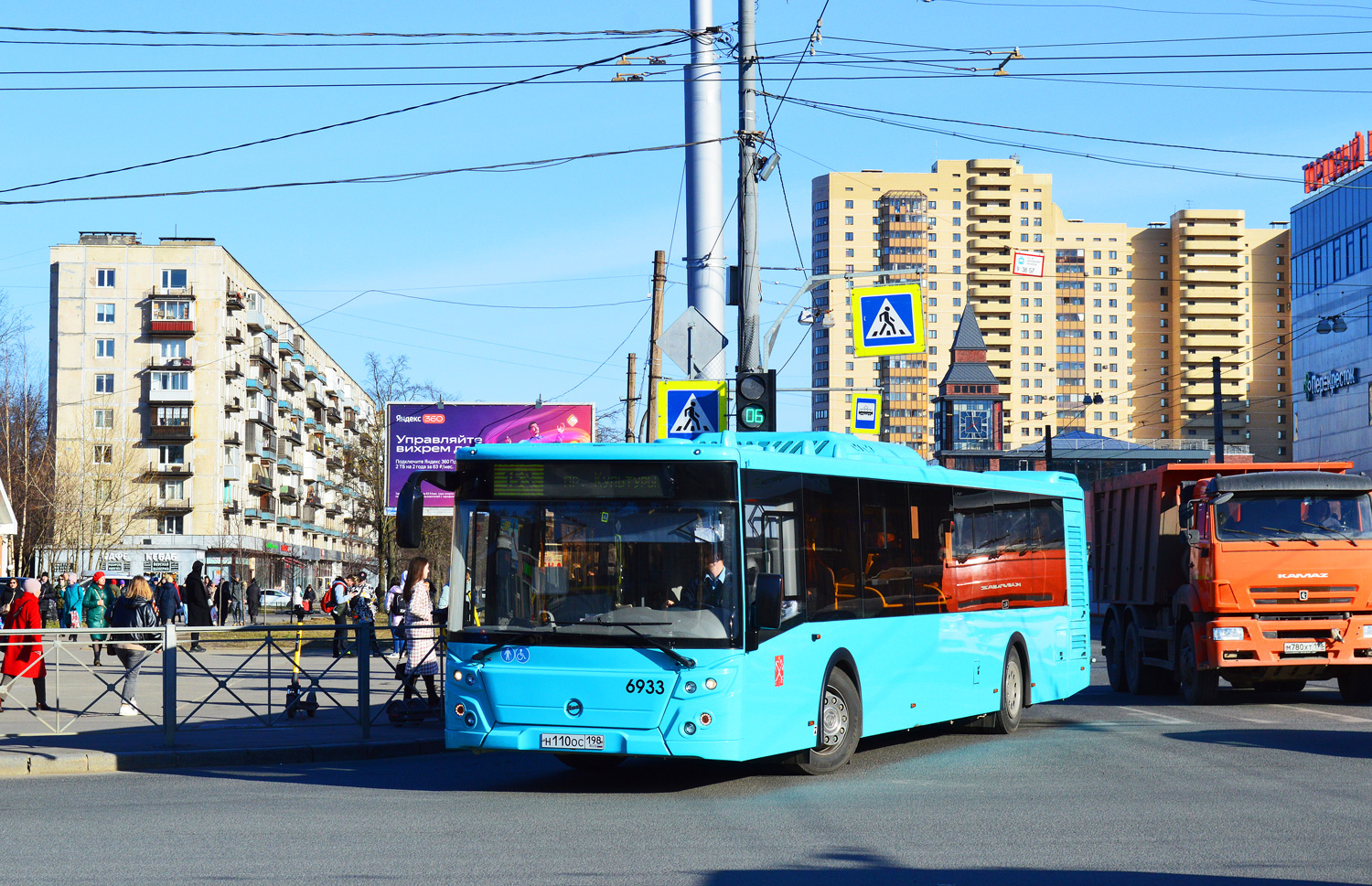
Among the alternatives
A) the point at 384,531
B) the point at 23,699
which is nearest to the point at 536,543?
the point at 23,699

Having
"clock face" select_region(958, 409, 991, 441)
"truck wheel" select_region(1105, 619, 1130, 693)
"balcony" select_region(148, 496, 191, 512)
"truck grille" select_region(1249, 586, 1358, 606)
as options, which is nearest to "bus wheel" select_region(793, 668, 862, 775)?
"truck grille" select_region(1249, 586, 1358, 606)

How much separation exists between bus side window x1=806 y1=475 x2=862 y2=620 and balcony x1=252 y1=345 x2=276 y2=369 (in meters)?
103

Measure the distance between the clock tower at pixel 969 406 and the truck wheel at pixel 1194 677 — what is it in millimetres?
122962

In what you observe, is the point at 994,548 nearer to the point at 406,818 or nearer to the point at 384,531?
the point at 406,818

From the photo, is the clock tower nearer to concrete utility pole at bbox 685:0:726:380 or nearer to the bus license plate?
concrete utility pole at bbox 685:0:726:380

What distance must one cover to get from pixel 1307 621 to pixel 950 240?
531ft

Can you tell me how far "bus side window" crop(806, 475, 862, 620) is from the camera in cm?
1230

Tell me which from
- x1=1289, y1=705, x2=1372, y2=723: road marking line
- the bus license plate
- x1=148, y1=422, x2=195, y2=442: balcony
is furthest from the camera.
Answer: x1=148, y1=422, x2=195, y2=442: balcony

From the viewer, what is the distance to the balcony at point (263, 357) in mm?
111213

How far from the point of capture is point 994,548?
15.9 m

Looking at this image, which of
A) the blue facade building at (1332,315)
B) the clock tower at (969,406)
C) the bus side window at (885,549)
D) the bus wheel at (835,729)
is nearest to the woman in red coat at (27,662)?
the bus wheel at (835,729)

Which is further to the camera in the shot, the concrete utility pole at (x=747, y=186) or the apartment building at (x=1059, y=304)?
the apartment building at (x=1059, y=304)

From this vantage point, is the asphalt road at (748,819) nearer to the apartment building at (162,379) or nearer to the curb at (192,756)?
the curb at (192,756)

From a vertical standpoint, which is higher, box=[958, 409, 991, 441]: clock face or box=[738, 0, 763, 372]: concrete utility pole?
box=[958, 409, 991, 441]: clock face
